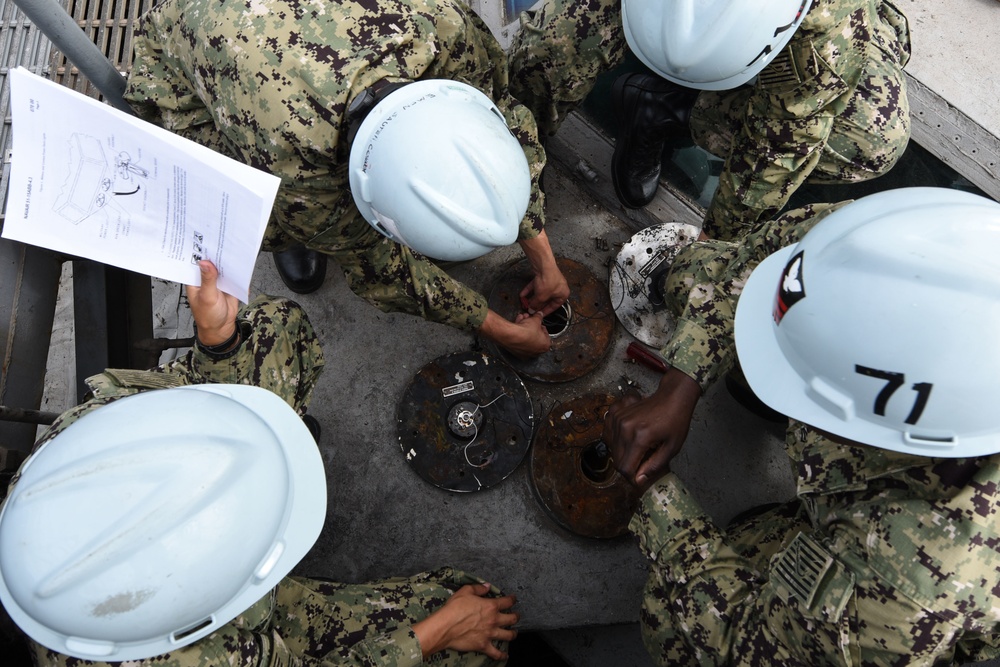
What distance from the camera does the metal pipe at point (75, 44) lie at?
154 centimetres

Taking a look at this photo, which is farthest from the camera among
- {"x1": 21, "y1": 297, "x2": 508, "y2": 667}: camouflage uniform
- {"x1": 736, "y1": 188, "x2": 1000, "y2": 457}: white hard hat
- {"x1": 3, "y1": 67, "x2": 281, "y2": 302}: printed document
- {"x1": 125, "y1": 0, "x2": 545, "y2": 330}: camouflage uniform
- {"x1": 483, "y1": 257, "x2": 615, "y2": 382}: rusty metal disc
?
{"x1": 483, "y1": 257, "x2": 615, "y2": 382}: rusty metal disc

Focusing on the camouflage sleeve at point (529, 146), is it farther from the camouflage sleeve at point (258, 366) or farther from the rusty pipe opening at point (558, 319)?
the camouflage sleeve at point (258, 366)

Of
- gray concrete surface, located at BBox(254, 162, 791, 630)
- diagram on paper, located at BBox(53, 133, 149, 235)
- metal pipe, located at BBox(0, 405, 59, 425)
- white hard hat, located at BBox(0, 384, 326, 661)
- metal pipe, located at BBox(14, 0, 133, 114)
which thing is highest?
metal pipe, located at BBox(14, 0, 133, 114)

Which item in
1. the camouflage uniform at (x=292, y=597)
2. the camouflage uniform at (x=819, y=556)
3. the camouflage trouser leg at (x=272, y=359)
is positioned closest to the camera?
the camouflage uniform at (x=819, y=556)

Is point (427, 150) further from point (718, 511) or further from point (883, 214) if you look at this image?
point (718, 511)

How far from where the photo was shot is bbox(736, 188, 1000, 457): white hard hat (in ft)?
4.00

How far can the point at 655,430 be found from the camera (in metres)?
1.94

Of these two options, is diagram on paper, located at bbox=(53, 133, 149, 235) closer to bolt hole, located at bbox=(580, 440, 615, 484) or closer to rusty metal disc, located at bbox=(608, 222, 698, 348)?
bolt hole, located at bbox=(580, 440, 615, 484)

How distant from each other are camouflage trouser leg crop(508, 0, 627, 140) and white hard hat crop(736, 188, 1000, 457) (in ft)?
4.31

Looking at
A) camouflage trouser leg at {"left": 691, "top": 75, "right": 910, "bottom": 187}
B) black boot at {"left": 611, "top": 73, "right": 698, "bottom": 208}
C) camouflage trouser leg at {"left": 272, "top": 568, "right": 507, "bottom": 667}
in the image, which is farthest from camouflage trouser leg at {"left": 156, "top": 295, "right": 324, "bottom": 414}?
camouflage trouser leg at {"left": 691, "top": 75, "right": 910, "bottom": 187}

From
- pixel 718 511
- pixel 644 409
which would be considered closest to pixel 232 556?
pixel 644 409

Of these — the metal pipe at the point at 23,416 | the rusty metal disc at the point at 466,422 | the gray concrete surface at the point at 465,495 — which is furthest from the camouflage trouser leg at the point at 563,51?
the metal pipe at the point at 23,416

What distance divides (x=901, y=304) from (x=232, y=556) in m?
1.53

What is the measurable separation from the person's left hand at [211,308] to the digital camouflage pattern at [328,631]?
76 centimetres
